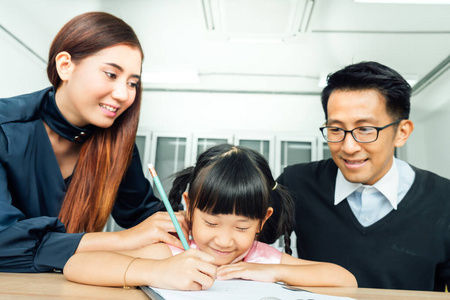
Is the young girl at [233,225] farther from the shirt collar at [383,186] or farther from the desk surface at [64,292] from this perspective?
the shirt collar at [383,186]

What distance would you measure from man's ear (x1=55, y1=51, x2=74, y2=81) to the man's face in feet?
2.95

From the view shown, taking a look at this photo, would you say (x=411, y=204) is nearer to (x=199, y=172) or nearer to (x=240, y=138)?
(x=199, y=172)

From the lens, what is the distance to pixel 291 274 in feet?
2.71

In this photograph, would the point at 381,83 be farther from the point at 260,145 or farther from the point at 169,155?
the point at 169,155

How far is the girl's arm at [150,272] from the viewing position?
0.62m

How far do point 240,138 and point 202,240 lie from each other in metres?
3.90

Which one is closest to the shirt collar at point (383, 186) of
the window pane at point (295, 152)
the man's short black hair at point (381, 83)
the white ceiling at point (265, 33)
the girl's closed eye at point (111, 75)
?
the man's short black hair at point (381, 83)

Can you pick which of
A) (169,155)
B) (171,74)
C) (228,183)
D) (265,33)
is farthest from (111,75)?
(169,155)

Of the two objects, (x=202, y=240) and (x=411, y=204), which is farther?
(x=411, y=204)

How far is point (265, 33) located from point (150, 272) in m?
2.92

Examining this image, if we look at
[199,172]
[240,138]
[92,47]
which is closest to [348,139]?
[199,172]

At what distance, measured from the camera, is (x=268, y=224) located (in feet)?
4.12

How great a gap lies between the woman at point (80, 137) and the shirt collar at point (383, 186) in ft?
2.16

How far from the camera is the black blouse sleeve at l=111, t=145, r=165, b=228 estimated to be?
1.38 meters
